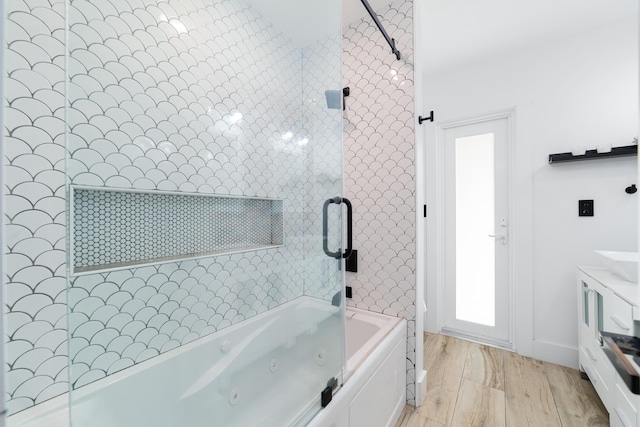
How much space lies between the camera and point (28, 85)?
927 millimetres

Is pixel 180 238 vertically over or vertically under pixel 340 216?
under

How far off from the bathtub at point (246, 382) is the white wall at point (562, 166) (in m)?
1.54

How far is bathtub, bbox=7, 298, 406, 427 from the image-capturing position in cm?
96

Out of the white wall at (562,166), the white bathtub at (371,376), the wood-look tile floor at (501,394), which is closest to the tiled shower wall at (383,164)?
the white bathtub at (371,376)

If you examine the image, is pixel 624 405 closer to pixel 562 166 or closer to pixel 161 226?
pixel 562 166

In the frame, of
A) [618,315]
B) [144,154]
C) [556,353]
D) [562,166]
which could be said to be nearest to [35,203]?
[144,154]

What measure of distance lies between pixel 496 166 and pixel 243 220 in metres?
2.25

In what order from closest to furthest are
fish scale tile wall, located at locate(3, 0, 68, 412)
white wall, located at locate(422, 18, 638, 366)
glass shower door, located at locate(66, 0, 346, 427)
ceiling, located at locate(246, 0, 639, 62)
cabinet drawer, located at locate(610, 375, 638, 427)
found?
fish scale tile wall, located at locate(3, 0, 68, 412), glass shower door, located at locate(66, 0, 346, 427), cabinet drawer, located at locate(610, 375, 638, 427), ceiling, located at locate(246, 0, 639, 62), white wall, located at locate(422, 18, 638, 366)

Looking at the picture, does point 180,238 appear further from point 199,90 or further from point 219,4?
point 219,4

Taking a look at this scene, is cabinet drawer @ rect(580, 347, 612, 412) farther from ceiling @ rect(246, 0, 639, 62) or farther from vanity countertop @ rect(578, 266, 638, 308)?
ceiling @ rect(246, 0, 639, 62)


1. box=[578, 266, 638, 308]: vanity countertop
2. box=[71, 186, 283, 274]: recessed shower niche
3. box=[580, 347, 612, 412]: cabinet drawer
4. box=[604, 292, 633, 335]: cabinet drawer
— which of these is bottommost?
box=[580, 347, 612, 412]: cabinet drawer

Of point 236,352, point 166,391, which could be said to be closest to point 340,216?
point 236,352

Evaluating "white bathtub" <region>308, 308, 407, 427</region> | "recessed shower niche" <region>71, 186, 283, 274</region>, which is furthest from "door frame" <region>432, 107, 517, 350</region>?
"recessed shower niche" <region>71, 186, 283, 274</region>

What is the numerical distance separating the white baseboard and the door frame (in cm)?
17
